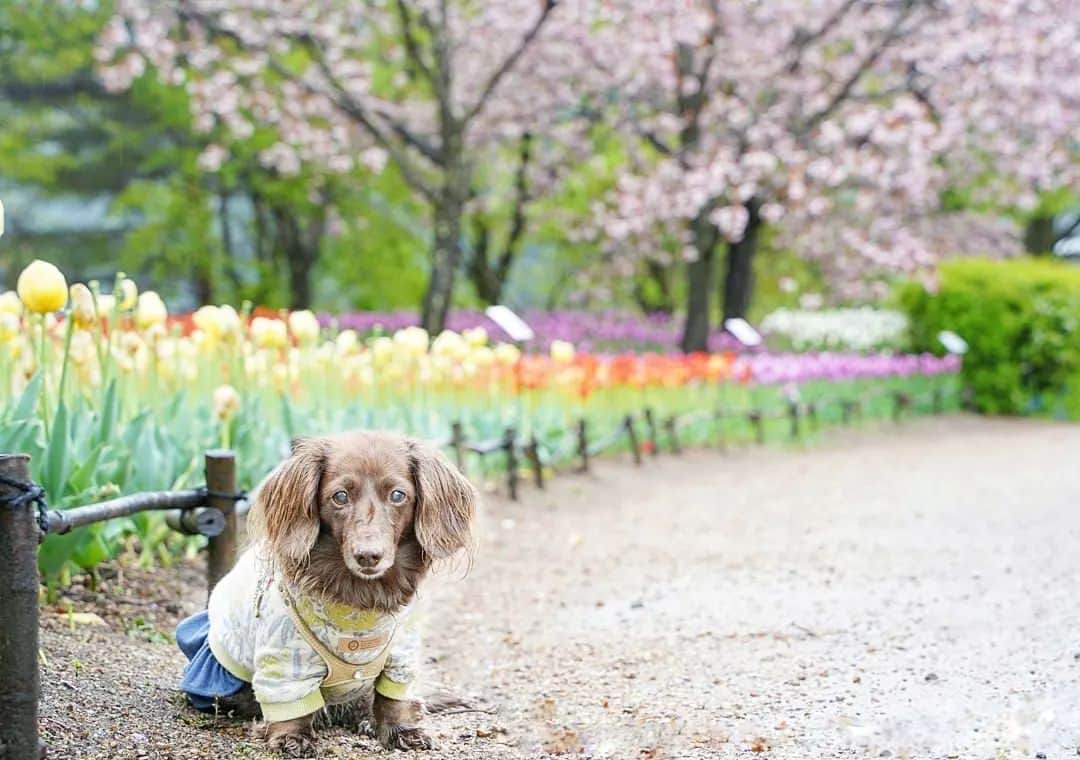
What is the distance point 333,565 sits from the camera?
283 centimetres

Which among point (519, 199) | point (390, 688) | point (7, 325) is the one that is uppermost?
point (519, 199)

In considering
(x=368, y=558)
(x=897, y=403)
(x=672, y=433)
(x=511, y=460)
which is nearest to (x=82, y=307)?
(x=368, y=558)

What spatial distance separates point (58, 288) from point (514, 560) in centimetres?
323

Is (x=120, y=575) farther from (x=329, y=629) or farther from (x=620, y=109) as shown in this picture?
(x=620, y=109)

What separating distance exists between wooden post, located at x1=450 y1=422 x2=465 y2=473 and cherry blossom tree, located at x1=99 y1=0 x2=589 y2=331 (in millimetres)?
4986

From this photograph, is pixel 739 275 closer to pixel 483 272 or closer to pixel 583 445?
pixel 483 272

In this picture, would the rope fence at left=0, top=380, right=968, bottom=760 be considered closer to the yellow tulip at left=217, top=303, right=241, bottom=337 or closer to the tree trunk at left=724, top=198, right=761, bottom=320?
the yellow tulip at left=217, top=303, right=241, bottom=337

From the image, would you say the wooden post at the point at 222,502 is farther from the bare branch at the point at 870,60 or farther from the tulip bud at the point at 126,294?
the bare branch at the point at 870,60

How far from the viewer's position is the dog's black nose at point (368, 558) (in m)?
2.66

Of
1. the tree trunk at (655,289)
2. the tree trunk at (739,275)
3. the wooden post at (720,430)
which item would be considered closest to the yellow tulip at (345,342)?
the wooden post at (720,430)

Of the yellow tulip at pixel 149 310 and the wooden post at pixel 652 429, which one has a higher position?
the yellow tulip at pixel 149 310

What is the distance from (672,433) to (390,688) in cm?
727

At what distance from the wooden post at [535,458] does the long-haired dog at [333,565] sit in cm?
515

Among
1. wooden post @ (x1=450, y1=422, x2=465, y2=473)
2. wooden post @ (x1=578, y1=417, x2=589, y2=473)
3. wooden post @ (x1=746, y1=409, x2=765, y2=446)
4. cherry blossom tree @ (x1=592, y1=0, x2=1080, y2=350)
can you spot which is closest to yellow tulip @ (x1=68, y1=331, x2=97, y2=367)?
wooden post @ (x1=450, y1=422, x2=465, y2=473)
